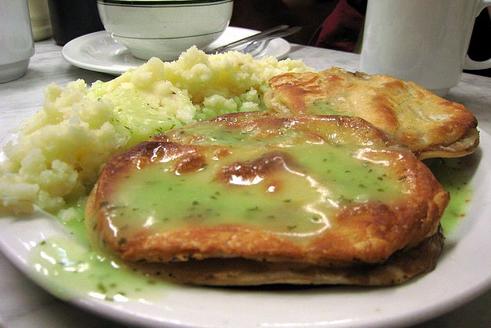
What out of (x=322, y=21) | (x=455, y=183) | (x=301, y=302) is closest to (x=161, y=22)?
(x=455, y=183)

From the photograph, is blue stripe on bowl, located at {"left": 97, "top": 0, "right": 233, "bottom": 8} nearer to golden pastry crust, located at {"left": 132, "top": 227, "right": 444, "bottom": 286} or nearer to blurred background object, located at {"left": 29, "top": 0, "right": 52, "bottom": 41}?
blurred background object, located at {"left": 29, "top": 0, "right": 52, "bottom": 41}

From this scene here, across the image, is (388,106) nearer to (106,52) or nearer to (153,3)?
(153,3)

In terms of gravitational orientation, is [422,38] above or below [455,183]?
above

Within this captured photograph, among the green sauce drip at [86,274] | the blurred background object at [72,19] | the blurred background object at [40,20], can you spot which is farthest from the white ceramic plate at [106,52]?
the green sauce drip at [86,274]

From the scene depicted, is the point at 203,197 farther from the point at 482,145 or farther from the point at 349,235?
the point at 482,145

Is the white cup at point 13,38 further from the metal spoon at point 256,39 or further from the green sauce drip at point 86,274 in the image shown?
the green sauce drip at point 86,274

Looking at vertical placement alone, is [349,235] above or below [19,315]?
above

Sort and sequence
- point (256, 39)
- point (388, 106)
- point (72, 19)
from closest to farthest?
1. point (388, 106)
2. point (256, 39)
3. point (72, 19)

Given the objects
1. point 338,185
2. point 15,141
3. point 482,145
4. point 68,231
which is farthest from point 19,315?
point 482,145
